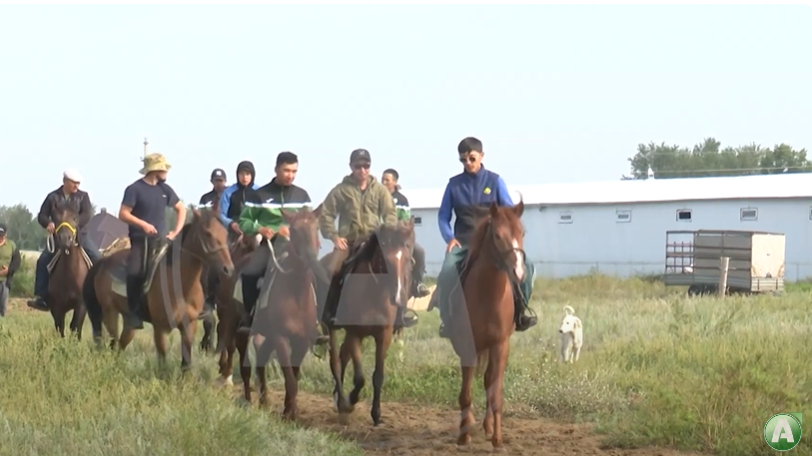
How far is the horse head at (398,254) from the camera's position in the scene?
9914 mm

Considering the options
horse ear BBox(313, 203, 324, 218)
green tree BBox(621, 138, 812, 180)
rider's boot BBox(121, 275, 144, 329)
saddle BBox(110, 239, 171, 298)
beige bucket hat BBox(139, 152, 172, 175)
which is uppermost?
green tree BBox(621, 138, 812, 180)

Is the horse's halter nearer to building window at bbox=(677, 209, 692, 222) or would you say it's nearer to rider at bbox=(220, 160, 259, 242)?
rider at bbox=(220, 160, 259, 242)

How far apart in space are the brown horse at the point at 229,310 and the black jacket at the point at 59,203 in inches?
108

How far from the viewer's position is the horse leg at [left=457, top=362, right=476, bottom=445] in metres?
9.58

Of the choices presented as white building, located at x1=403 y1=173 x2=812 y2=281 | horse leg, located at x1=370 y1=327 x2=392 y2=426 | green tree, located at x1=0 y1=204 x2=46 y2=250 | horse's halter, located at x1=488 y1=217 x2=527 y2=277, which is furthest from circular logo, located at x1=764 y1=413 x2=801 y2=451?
white building, located at x1=403 y1=173 x2=812 y2=281

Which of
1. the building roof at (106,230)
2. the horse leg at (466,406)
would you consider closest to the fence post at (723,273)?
the building roof at (106,230)

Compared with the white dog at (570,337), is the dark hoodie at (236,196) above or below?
above

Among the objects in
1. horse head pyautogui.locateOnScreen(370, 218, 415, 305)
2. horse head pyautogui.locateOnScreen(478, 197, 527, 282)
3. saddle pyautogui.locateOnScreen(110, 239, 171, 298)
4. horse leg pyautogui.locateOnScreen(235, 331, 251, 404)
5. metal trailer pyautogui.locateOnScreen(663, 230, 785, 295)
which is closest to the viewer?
horse head pyautogui.locateOnScreen(478, 197, 527, 282)

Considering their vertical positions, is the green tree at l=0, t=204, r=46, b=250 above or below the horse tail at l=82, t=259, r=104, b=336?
above

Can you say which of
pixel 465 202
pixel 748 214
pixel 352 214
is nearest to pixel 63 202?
pixel 352 214

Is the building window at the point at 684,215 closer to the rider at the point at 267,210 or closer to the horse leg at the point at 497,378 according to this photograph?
the rider at the point at 267,210

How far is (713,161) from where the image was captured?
208ft

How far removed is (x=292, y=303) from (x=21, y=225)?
15.4 meters

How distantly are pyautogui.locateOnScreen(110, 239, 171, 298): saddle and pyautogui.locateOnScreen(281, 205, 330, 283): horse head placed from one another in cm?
200
